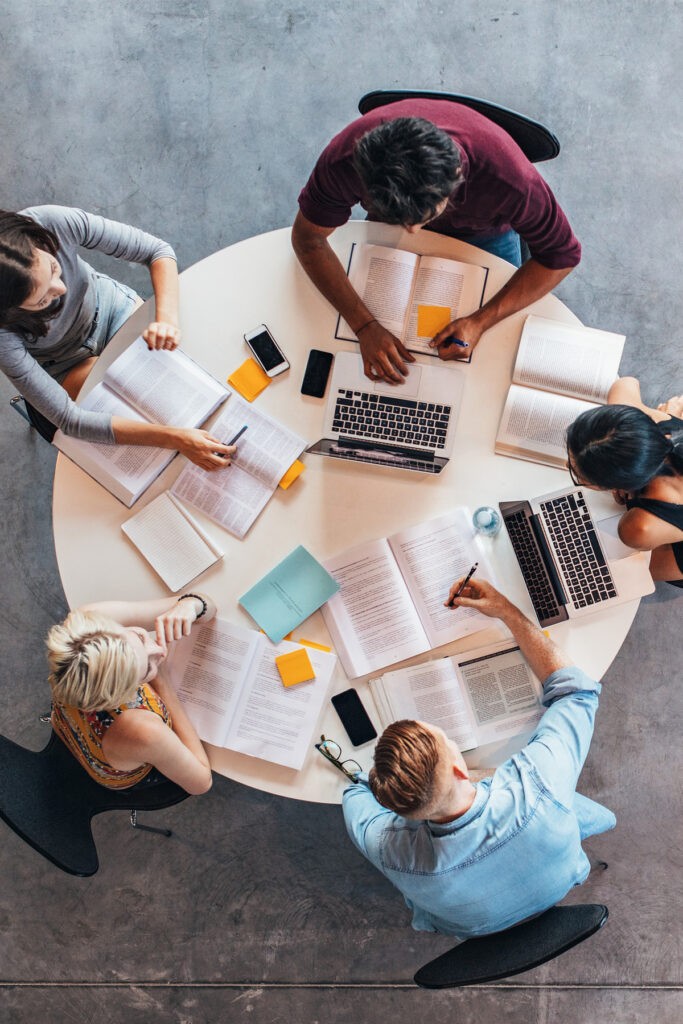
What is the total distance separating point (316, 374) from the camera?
2076mm

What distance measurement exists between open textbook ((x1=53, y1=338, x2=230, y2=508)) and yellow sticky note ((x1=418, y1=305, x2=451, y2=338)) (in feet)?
1.93

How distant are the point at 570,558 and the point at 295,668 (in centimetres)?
80

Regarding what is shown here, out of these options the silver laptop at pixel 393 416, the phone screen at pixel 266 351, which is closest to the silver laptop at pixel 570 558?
the silver laptop at pixel 393 416

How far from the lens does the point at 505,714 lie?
1990 millimetres

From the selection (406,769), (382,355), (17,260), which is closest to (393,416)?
(382,355)

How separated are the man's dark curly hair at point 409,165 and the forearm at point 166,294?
722 mm

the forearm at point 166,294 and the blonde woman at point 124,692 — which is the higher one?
the forearm at point 166,294

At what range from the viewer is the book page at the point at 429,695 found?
199cm

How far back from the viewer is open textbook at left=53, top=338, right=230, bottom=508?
6.80ft

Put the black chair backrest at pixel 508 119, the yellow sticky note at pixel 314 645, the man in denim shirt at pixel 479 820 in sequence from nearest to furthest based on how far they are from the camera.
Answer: the man in denim shirt at pixel 479 820 < the black chair backrest at pixel 508 119 < the yellow sticky note at pixel 314 645

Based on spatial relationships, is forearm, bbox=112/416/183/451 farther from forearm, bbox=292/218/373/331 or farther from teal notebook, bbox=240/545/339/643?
forearm, bbox=292/218/373/331

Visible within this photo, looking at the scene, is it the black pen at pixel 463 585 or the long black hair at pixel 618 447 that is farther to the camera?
the black pen at pixel 463 585

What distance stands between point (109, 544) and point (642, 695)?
2025mm

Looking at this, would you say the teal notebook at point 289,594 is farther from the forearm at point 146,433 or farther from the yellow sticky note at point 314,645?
the forearm at point 146,433
